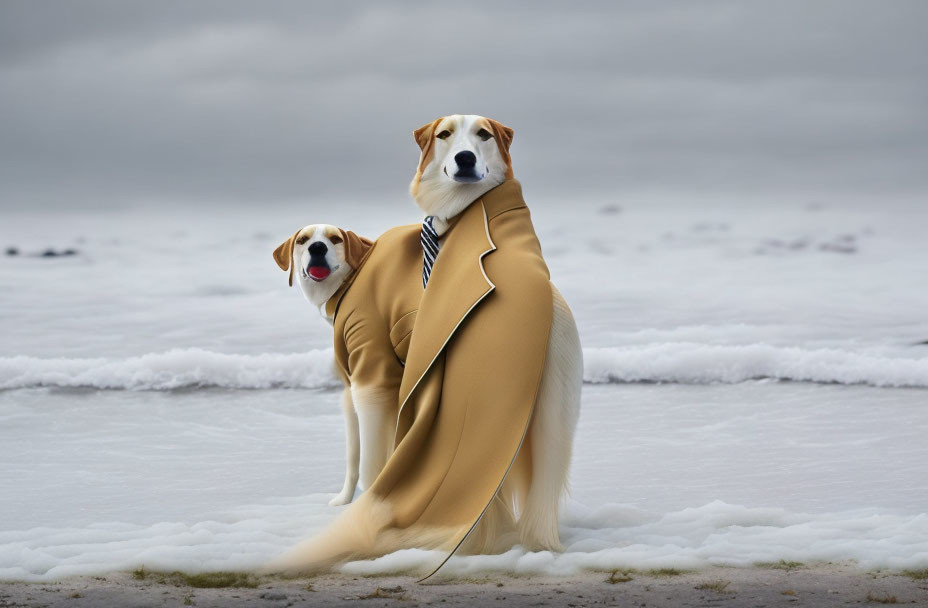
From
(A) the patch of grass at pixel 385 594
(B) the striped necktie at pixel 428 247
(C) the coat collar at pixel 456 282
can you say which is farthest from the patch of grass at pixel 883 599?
(B) the striped necktie at pixel 428 247

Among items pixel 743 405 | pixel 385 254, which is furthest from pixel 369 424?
pixel 743 405

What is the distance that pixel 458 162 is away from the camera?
5910mm

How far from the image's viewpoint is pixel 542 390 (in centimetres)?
576

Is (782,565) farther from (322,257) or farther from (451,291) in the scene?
(322,257)

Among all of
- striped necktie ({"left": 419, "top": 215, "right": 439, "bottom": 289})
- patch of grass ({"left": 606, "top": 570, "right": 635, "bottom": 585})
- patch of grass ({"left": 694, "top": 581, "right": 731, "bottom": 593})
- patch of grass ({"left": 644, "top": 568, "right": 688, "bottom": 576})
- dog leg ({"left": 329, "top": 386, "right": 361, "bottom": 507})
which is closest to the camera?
patch of grass ({"left": 694, "top": 581, "right": 731, "bottom": 593})

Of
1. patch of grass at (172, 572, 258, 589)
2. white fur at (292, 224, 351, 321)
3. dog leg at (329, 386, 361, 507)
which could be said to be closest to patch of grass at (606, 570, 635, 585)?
patch of grass at (172, 572, 258, 589)

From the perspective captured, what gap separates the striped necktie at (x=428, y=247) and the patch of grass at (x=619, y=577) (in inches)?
69.9

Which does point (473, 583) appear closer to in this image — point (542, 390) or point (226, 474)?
point (542, 390)

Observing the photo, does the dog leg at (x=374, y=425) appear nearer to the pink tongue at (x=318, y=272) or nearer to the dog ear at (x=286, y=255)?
the pink tongue at (x=318, y=272)

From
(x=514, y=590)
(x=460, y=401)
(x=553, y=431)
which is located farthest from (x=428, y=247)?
(x=514, y=590)

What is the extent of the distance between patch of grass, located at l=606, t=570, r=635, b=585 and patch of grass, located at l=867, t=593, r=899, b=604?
1.06 metres

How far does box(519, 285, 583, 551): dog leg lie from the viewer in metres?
5.76

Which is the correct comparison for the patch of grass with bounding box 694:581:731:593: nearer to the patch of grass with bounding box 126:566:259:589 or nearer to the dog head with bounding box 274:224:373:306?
the patch of grass with bounding box 126:566:259:589

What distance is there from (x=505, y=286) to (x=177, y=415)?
5171 mm
